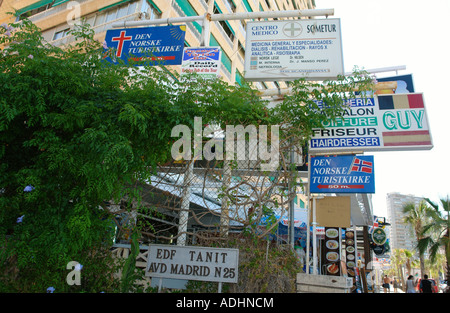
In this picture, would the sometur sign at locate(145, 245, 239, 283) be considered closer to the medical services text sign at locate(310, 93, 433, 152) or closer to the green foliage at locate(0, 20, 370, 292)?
the green foliage at locate(0, 20, 370, 292)

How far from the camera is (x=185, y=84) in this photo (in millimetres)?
4156

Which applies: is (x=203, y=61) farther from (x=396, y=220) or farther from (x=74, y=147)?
(x=396, y=220)

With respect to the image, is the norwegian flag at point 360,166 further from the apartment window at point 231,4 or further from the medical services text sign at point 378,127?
the apartment window at point 231,4

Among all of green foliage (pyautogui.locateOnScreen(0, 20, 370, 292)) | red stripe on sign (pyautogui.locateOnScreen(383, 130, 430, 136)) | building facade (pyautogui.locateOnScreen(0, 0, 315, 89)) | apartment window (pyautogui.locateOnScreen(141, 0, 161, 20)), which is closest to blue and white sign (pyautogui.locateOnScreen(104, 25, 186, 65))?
green foliage (pyautogui.locateOnScreen(0, 20, 370, 292))

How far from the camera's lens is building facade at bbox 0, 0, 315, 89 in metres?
14.0

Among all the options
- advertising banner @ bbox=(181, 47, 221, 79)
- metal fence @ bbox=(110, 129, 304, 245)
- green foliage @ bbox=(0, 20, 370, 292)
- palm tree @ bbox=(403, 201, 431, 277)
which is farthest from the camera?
palm tree @ bbox=(403, 201, 431, 277)

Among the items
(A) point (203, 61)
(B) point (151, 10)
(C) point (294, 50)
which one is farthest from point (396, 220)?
(A) point (203, 61)

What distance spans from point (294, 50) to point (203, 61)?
2.03 meters

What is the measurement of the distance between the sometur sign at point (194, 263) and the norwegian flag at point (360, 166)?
295 cm

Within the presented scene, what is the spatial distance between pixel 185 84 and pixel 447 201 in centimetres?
1727

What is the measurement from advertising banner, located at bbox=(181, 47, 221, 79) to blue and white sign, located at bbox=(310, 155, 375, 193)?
3156 mm

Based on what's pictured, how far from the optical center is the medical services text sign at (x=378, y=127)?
476 centimetres

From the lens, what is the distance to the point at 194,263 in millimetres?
3504

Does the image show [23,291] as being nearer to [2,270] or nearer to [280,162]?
[2,270]
